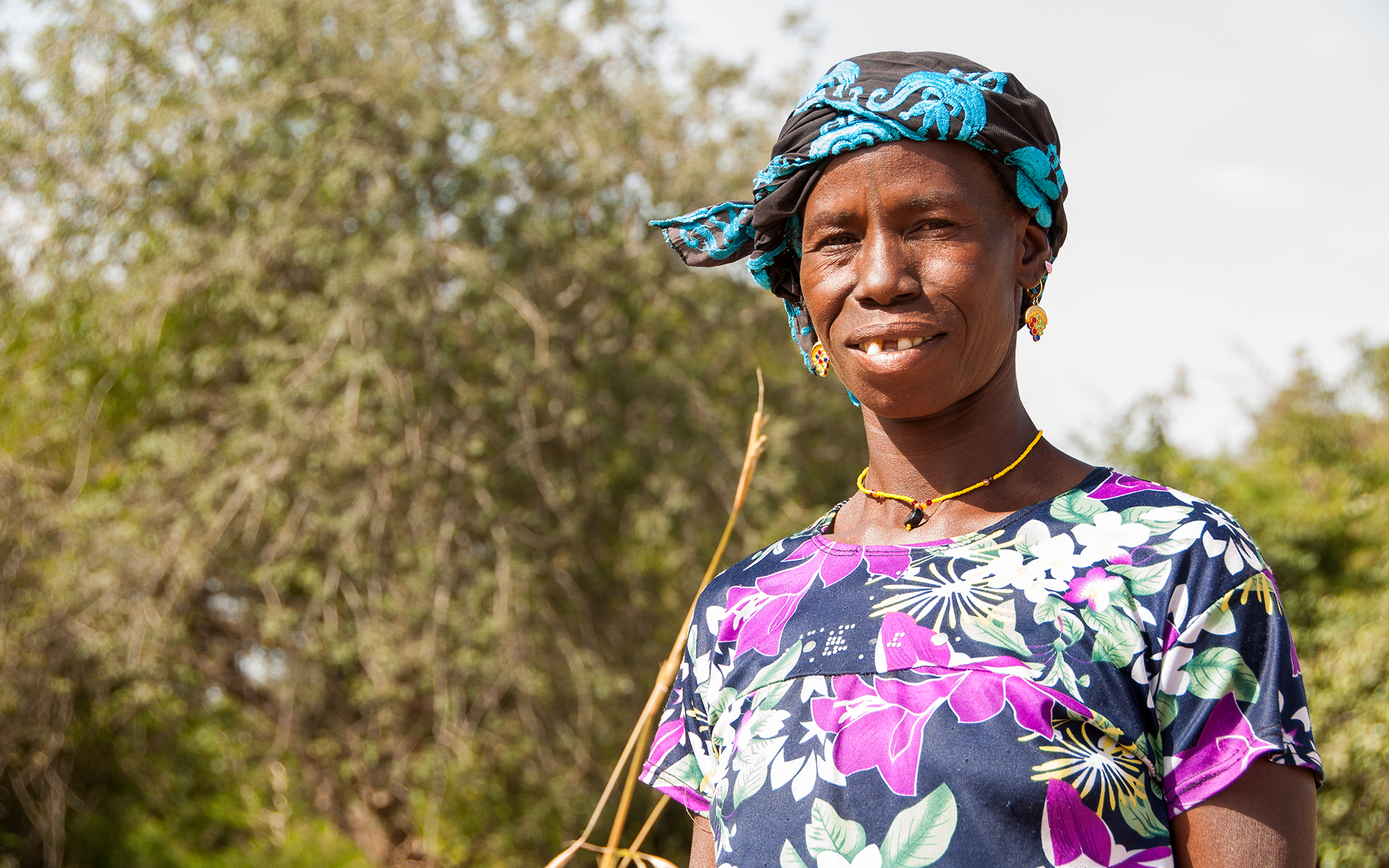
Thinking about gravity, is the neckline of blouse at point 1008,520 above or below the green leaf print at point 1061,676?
above

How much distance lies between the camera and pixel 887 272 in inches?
45.4

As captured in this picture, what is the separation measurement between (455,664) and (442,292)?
1.78 m

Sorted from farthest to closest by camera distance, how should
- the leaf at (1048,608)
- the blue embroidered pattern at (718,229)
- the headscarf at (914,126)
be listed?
the blue embroidered pattern at (718,229)
the headscarf at (914,126)
the leaf at (1048,608)

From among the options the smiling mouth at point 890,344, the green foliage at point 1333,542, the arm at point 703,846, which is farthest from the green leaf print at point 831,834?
the green foliage at point 1333,542

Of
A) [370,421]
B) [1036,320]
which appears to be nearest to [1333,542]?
[370,421]

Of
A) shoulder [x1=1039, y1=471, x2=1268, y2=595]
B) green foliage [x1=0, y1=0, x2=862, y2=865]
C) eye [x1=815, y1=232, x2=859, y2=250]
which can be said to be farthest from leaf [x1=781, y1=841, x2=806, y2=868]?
green foliage [x1=0, y1=0, x2=862, y2=865]

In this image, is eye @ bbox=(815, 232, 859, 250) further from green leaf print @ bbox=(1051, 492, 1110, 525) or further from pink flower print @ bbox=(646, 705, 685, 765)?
pink flower print @ bbox=(646, 705, 685, 765)

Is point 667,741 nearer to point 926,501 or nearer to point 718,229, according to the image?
point 926,501

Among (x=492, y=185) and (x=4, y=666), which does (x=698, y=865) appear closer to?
(x=492, y=185)

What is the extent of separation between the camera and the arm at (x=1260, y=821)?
0.93 m

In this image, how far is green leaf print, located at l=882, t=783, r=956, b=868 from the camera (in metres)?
0.99

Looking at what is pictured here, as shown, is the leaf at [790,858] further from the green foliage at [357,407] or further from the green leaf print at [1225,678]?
the green foliage at [357,407]

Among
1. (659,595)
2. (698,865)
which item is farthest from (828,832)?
(659,595)

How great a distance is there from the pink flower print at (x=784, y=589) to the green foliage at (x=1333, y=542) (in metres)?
5.94
